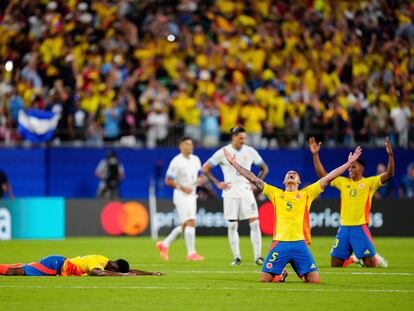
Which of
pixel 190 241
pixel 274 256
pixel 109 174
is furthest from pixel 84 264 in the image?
pixel 109 174

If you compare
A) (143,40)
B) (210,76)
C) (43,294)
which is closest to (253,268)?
(43,294)

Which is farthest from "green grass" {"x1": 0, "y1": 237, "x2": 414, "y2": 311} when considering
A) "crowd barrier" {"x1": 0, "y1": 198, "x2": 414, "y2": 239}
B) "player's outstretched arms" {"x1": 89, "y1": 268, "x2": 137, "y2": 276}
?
"crowd barrier" {"x1": 0, "y1": 198, "x2": 414, "y2": 239}

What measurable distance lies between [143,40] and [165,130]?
4.15 meters

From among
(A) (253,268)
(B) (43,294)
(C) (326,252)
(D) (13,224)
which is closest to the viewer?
(B) (43,294)

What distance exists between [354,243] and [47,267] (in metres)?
5.92

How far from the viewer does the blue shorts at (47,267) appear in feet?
49.0

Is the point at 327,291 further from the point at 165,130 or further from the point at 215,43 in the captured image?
the point at 215,43

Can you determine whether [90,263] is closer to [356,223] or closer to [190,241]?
[190,241]

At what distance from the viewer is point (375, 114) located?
28.2 meters

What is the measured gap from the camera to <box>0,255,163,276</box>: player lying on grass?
1475 cm

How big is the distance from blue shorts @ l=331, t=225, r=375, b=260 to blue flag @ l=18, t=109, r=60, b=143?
1243 cm

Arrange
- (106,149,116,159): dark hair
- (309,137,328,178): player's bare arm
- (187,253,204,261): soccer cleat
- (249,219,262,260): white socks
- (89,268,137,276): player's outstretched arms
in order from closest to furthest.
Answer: (89,268,137,276): player's outstretched arms → (309,137,328,178): player's bare arm → (249,219,262,260): white socks → (187,253,204,261): soccer cleat → (106,149,116,159): dark hair

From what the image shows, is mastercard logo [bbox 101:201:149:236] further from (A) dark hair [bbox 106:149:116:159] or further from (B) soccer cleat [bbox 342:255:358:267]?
(B) soccer cleat [bbox 342:255:358:267]

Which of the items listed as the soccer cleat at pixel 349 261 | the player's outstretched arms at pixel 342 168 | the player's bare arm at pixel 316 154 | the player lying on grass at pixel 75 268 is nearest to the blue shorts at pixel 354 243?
the soccer cleat at pixel 349 261
